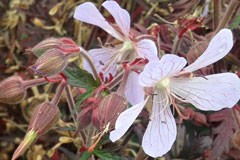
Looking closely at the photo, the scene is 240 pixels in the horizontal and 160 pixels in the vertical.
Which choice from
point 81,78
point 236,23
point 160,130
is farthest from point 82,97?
point 236,23

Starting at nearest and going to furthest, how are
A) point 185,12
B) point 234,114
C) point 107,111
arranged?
point 107,111, point 234,114, point 185,12

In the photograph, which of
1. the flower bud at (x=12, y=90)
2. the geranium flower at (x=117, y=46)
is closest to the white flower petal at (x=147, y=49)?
the geranium flower at (x=117, y=46)

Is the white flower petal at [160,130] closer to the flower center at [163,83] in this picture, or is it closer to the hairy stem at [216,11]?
the flower center at [163,83]

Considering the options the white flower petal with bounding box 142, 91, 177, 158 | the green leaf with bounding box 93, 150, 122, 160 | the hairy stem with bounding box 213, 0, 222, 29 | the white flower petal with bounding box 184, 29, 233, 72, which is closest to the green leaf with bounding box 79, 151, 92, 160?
the green leaf with bounding box 93, 150, 122, 160

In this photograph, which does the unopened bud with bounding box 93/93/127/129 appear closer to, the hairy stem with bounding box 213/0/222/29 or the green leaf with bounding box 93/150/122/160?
the green leaf with bounding box 93/150/122/160

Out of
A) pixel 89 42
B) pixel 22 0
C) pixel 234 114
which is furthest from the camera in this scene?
pixel 22 0

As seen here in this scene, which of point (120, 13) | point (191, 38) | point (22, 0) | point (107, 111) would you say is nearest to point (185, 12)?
point (191, 38)

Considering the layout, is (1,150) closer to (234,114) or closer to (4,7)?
(4,7)
